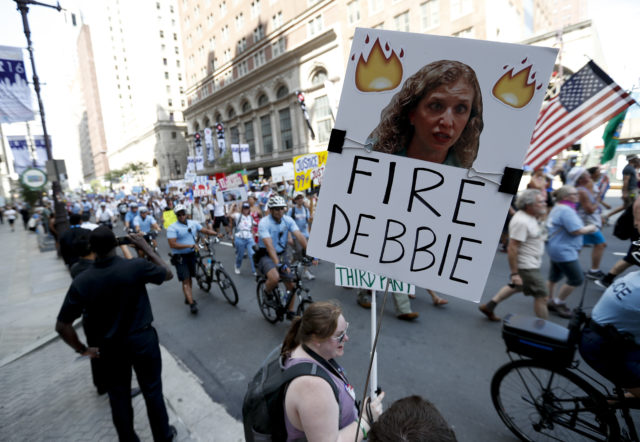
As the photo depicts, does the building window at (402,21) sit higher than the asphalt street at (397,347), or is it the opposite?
the building window at (402,21)

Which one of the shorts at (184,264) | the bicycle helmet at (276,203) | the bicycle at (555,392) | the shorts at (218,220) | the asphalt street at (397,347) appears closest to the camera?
the bicycle at (555,392)

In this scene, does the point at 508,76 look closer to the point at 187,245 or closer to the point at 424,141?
the point at 424,141

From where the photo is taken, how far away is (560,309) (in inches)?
189

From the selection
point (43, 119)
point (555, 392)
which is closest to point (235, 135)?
point (43, 119)

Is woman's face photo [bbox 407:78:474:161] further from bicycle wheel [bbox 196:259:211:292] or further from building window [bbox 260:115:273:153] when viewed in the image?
building window [bbox 260:115:273:153]

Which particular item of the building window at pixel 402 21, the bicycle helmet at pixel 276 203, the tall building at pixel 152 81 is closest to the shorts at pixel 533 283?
the bicycle helmet at pixel 276 203

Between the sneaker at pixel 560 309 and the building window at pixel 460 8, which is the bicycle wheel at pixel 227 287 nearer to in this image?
the sneaker at pixel 560 309

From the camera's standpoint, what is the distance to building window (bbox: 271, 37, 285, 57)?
39.0m

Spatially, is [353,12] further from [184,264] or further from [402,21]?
[184,264]

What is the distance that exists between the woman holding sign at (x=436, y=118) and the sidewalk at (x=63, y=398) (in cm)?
293

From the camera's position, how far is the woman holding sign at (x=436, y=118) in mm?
1494

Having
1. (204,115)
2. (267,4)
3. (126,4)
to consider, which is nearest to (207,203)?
(267,4)

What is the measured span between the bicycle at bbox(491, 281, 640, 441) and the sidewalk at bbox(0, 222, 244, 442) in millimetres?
2522

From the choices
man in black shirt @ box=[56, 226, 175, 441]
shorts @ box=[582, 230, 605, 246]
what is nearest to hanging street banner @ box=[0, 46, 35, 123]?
man in black shirt @ box=[56, 226, 175, 441]
